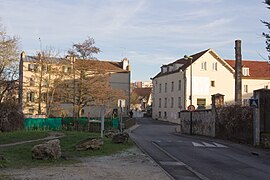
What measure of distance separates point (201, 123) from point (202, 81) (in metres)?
29.8

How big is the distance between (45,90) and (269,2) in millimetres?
40227

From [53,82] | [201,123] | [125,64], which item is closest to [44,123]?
[53,82]

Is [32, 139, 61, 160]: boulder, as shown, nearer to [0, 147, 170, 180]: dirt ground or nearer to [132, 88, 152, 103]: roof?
[0, 147, 170, 180]: dirt ground

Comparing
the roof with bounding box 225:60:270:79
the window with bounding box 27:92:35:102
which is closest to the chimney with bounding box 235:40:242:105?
the window with bounding box 27:92:35:102

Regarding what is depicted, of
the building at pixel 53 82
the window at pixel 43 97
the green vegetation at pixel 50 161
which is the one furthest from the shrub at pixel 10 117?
the window at pixel 43 97

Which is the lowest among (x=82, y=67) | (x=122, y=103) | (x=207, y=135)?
(x=207, y=135)

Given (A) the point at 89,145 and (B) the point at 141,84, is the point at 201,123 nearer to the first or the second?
(A) the point at 89,145

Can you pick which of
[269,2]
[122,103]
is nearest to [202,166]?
[269,2]

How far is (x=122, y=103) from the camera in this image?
28297mm

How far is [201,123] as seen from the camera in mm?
33625

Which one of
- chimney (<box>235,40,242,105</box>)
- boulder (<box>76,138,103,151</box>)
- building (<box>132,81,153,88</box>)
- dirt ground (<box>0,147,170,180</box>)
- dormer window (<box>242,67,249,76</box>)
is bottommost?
dirt ground (<box>0,147,170,180</box>)

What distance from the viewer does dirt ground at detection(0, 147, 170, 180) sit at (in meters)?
10.5

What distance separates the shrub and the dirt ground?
17184 mm

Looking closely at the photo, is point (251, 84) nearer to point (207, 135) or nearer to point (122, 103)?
point (207, 135)
